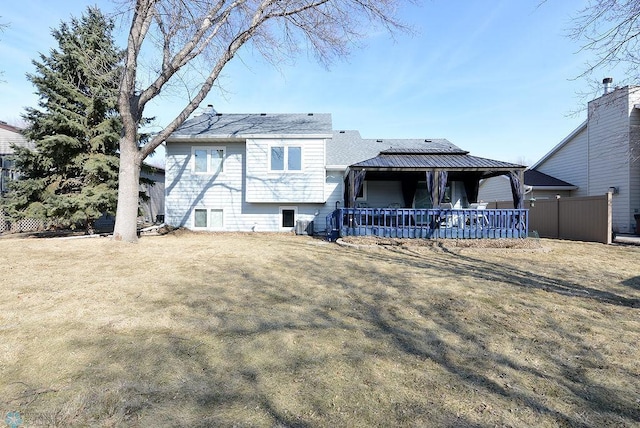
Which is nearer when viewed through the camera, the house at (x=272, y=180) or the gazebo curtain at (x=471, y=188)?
the house at (x=272, y=180)

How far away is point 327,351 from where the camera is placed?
116 inches

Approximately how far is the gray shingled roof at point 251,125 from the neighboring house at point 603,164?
10418 millimetres

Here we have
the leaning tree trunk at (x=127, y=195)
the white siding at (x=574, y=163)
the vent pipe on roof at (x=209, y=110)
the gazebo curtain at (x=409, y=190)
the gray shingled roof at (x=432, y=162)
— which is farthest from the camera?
the vent pipe on roof at (x=209, y=110)

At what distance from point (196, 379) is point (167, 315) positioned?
1.58 metres

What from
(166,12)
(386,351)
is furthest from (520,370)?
(166,12)

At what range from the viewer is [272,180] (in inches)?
546

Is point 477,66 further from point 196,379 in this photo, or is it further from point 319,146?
point 196,379

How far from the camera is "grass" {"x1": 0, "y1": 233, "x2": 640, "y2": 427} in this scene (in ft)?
6.87

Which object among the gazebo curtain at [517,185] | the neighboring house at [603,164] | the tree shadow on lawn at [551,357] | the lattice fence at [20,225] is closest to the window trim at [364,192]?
the gazebo curtain at [517,185]

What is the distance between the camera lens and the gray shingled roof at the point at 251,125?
13.9 metres

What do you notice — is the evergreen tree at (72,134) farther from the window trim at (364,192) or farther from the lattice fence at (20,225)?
the window trim at (364,192)

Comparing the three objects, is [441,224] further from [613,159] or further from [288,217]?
[613,159]

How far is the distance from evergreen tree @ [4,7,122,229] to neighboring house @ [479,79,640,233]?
17893mm

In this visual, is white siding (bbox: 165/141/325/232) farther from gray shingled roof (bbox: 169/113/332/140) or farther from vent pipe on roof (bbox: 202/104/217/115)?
vent pipe on roof (bbox: 202/104/217/115)
